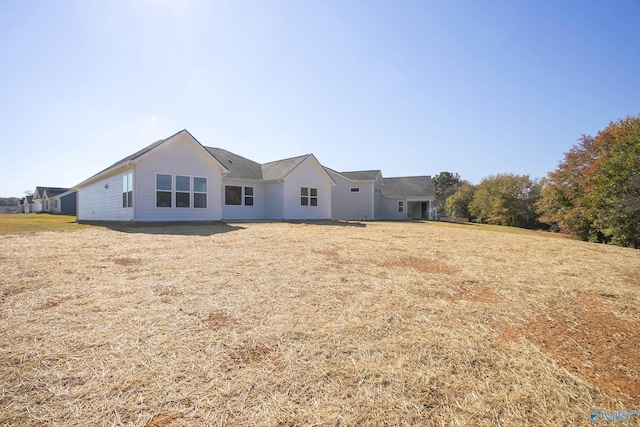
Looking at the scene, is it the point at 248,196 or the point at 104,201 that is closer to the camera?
the point at 104,201

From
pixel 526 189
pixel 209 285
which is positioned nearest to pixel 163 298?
pixel 209 285

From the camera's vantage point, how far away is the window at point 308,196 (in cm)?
2108

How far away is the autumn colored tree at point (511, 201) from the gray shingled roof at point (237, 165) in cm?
2999

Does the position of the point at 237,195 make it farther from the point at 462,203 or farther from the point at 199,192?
the point at 462,203

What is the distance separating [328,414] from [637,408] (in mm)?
2147

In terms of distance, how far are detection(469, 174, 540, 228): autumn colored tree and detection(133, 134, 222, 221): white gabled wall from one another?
112ft

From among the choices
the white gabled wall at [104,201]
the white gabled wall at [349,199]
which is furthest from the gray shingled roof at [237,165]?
the white gabled wall at [349,199]

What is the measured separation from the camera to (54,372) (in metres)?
2.27

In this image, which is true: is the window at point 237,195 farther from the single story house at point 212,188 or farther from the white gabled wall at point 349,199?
the white gabled wall at point 349,199

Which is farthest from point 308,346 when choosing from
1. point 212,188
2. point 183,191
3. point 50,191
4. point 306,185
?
point 50,191

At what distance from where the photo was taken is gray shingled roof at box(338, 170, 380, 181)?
1234 inches

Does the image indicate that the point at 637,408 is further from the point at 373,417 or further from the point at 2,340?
the point at 2,340

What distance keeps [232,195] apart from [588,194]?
69.2 ft

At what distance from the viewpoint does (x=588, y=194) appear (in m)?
16.8
